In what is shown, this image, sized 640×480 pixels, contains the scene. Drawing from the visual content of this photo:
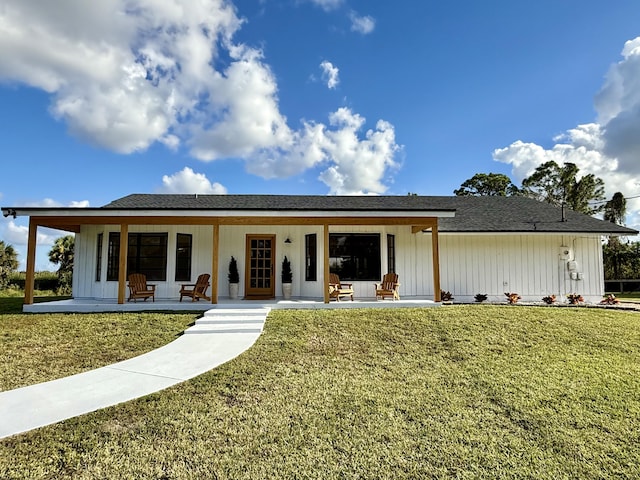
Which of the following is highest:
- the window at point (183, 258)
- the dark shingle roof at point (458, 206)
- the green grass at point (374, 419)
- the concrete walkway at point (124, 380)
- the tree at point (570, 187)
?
the tree at point (570, 187)

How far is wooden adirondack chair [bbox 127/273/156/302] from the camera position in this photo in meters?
10.4

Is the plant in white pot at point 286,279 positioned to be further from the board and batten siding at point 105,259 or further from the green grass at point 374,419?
the green grass at point 374,419

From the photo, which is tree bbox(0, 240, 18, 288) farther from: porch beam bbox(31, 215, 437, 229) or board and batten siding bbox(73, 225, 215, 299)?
porch beam bbox(31, 215, 437, 229)

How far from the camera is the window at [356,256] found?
11.6 m

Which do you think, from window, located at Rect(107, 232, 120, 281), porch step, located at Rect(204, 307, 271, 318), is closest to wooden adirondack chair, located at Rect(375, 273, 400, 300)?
porch step, located at Rect(204, 307, 271, 318)

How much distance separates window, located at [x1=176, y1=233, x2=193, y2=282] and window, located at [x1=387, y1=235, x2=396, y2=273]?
6.74 m

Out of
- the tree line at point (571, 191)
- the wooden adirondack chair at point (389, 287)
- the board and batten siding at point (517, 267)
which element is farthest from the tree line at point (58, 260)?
the tree line at point (571, 191)

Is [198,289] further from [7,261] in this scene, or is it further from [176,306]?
[7,261]

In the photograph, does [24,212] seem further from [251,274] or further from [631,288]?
[631,288]

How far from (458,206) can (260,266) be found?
8596 mm

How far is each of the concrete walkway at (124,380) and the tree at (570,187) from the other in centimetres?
3017

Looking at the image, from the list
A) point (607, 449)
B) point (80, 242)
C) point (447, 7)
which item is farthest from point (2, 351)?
point (447, 7)

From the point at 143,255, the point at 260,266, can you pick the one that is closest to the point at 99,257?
the point at 143,255

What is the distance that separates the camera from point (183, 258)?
467 inches
